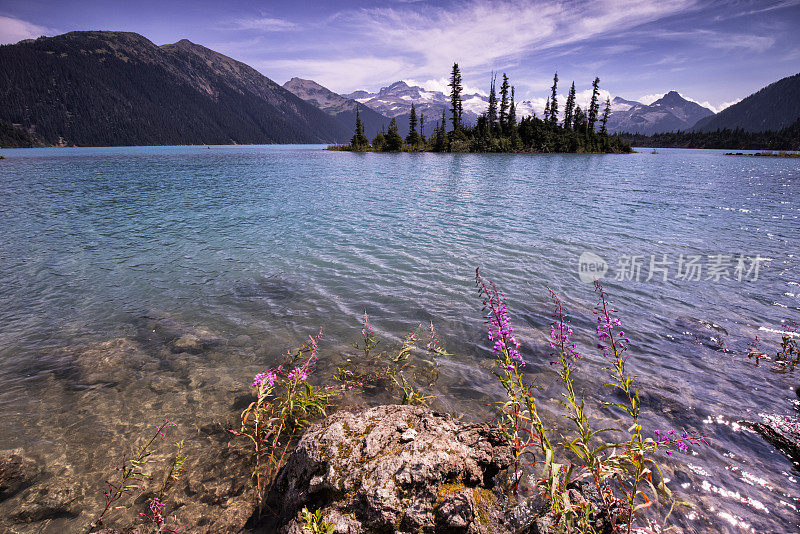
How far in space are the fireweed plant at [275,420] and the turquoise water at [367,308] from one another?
3.81 ft

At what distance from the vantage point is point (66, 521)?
420cm

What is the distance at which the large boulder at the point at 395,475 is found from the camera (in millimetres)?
3334

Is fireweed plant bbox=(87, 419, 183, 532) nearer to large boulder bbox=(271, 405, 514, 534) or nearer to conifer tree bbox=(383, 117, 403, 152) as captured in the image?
large boulder bbox=(271, 405, 514, 534)

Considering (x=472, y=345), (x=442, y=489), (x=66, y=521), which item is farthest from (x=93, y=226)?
(x=442, y=489)

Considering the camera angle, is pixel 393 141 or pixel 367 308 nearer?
pixel 367 308

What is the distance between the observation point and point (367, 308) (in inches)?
398

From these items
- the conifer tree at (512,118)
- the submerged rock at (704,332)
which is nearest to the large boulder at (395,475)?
the submerged rock at (704,332)

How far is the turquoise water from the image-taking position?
5.66 meters

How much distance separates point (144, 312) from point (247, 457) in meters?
7.22

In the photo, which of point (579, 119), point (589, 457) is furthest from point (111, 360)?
point (579, 119)

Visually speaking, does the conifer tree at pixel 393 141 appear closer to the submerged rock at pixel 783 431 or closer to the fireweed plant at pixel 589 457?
the submerged rock at pixel 783 431

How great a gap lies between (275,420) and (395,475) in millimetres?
3087

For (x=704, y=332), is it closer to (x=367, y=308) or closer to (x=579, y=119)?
(x=367, y=308)

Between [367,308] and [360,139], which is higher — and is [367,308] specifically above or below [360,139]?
below
